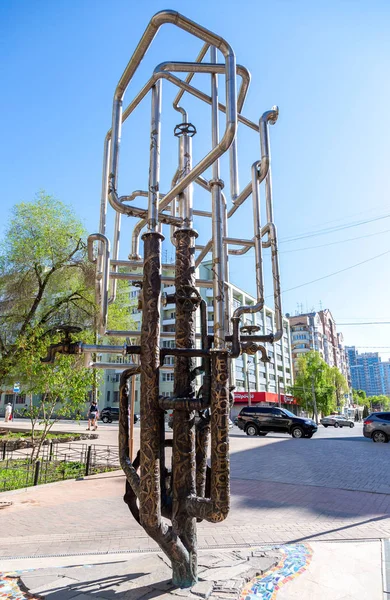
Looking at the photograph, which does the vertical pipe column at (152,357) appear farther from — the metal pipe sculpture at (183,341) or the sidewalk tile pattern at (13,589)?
the sidewalk tile pattern at (13,589)

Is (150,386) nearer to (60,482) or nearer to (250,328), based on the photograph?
(250,328)

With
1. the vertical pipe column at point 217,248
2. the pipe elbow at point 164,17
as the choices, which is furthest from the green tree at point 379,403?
the pipe elbow at point 164,17

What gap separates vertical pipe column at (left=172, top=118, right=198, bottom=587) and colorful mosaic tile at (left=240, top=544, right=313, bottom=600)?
477 mm

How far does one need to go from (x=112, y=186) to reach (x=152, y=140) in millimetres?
537

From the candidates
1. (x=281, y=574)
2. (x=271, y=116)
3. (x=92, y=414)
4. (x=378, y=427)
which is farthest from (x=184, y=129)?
(x=92, y=414)

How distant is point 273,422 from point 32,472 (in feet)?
47.5

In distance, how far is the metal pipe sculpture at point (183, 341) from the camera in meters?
2.94

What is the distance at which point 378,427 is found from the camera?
18297 millimetres

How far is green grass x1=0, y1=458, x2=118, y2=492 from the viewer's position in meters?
8.34

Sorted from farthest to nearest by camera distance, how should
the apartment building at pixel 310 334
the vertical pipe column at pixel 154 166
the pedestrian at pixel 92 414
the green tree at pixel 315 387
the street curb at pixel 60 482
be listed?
the apartment building at pixel 310 334, the green tree at pixel 315 387, the pedestrian at pixel 92 414, the street curb at pixel 60 482, the vertical pipe column at pixel 154 166

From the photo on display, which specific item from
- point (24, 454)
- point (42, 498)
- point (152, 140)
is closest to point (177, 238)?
point (152, 140)

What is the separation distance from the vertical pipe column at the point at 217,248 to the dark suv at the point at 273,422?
19.0m

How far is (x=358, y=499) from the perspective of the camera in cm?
751

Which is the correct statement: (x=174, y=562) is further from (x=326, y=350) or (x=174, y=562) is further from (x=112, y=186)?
(x=326, y=350)
